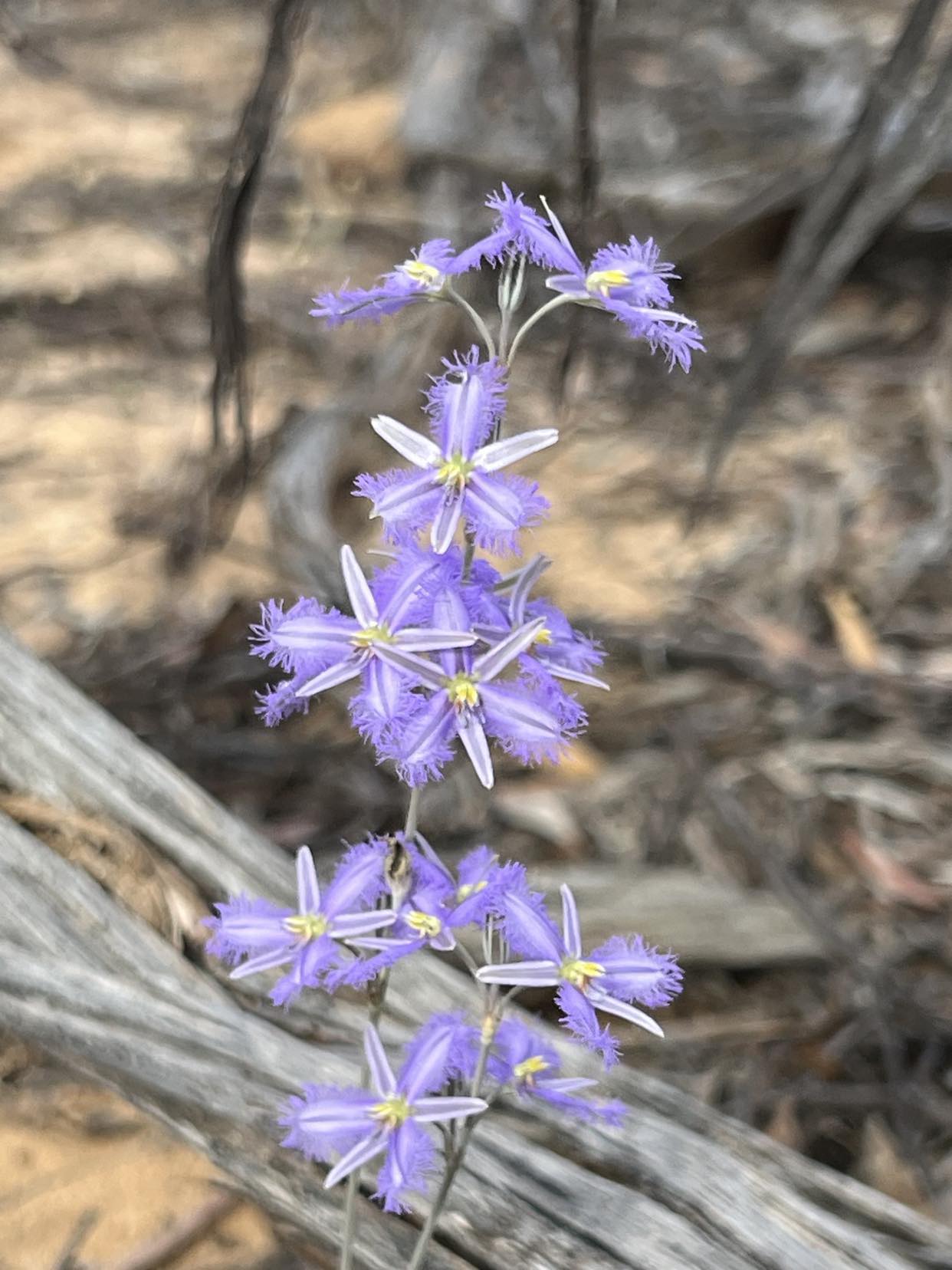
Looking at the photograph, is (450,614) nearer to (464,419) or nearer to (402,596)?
(402,596)

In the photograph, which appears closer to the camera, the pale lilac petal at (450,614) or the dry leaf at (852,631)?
the pale lilac petal at (450,614)

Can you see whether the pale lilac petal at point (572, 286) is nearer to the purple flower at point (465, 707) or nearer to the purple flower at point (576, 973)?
the purple flower at point (465, 707)

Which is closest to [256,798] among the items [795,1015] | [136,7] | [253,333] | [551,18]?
[795,1015]

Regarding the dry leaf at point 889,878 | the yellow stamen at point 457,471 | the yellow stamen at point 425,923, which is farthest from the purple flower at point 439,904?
the dry leaf at point 889,878

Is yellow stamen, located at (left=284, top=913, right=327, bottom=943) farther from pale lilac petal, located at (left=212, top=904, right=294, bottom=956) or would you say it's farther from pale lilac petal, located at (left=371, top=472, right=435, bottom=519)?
pale lilac petal, located at (left=371, top=472, right=435, bottom=519)

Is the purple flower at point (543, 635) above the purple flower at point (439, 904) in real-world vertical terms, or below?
above

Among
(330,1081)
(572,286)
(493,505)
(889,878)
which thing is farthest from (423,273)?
(889,878)

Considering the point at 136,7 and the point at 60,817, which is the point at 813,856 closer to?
the point at 60,817
